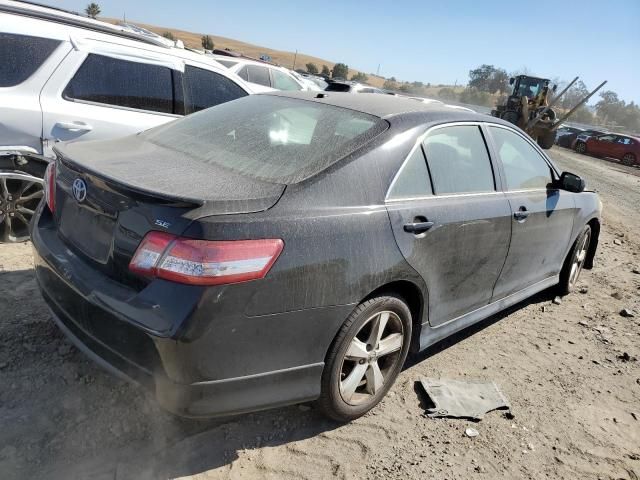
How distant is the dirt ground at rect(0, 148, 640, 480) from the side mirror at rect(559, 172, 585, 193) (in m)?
1.27

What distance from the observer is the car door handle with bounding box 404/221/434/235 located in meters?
2.67

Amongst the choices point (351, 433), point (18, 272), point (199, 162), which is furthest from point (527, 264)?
point (18, 272)

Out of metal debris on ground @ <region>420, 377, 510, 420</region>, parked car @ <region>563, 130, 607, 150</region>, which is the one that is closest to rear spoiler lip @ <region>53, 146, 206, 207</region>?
metal debris on ground @ <region>420, 377, 510, 420</region>

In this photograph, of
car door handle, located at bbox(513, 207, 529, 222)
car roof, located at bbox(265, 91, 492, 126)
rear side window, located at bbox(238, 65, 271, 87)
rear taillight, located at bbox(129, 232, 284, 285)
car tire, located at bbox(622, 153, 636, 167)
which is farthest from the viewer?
car tire, located at bbox(622, 153, 636, 167)

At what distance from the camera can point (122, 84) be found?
458 centimetres

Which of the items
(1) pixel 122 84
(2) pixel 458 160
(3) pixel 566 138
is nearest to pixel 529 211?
(2) pixel 458 160

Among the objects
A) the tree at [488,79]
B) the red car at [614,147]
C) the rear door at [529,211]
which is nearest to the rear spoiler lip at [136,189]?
the rear door at [529,211]

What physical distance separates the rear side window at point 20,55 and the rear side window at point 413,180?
3.10 meters

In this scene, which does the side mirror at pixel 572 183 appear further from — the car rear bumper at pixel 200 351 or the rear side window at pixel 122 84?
the rear side window at pixel 122 84

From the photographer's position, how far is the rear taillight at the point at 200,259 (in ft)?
6.47

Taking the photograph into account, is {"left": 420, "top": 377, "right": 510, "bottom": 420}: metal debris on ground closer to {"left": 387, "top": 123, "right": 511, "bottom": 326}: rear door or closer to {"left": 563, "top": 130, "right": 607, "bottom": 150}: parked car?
{"left": 387, "top": 123, "right": 511, "bottom": 326}: rear door

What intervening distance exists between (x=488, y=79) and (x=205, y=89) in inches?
4047

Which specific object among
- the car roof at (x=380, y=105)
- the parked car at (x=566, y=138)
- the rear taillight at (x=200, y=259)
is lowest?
the parked car at (x=566, y=138)

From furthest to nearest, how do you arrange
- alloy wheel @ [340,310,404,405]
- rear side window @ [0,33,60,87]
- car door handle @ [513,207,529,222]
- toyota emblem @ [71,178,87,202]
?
1. rear side window @ [0,33,60,87]
2. car door handle @ [513,207,529,222]
3. alloy wheel @ [340,310,404,405]
4. toyota emblem @ [71,178,87,202]
